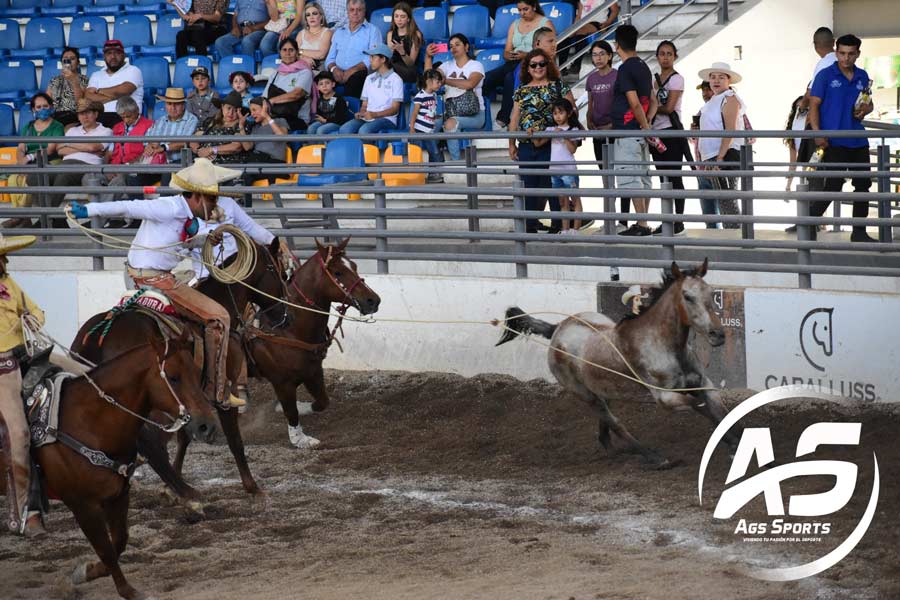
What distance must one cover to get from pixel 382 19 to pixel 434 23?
879 mm

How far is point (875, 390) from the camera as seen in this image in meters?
10.2

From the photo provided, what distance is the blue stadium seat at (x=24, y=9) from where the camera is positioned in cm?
2089

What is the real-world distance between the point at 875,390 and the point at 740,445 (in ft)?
4.44

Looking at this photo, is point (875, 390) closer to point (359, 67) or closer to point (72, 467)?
point (72, 467)

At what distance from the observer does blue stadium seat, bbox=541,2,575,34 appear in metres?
16.3

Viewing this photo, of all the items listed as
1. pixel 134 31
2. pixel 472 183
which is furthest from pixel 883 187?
pixel 134 31

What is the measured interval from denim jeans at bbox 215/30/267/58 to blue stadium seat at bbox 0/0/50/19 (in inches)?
160

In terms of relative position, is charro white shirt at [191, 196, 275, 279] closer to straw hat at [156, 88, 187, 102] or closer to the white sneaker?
the white sneaker

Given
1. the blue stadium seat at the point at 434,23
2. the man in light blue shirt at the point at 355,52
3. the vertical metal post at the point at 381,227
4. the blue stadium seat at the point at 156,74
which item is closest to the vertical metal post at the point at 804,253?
the vertical metal post at the point at 381,227

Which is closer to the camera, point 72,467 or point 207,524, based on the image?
point 72,467

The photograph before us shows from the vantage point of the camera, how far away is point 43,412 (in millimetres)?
7395

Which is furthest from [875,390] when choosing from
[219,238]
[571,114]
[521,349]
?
[219,238]

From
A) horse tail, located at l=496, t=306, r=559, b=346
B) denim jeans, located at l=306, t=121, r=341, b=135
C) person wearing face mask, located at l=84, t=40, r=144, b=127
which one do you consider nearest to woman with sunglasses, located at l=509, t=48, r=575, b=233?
horse tail, located at l=496, t=306, r=559, b=346

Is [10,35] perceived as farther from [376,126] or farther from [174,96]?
[376,126]
